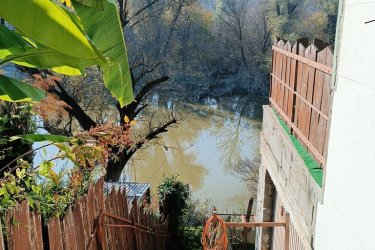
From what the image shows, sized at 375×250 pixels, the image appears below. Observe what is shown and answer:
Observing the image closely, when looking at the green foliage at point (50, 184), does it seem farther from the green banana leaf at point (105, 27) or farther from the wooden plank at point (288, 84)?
the wooden plank at point (288, 84)

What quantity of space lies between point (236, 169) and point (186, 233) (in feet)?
24.8

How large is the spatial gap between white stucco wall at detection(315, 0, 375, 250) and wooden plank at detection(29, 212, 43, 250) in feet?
6.13

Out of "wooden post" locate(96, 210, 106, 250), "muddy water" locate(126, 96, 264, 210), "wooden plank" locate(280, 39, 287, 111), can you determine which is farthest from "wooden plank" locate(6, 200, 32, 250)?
"muddy water" locate(126, 96, 264, 210)

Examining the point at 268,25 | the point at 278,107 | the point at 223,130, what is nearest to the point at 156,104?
the point at 223,130

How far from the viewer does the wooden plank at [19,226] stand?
2.29 m

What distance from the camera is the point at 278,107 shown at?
6219 millimetres

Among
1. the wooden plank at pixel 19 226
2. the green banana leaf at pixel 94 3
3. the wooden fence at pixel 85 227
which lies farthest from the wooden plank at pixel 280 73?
the green banana leaf at pixel 94 3

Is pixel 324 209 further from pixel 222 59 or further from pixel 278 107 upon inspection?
pixel 222 59

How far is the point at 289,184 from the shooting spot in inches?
192

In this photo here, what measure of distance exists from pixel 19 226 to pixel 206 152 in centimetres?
1587

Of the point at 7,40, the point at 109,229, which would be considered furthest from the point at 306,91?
the point at 7,40

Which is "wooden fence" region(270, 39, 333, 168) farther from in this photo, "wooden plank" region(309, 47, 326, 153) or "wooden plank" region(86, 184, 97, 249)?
"wooden plank" region(86, 184, 97, 249)

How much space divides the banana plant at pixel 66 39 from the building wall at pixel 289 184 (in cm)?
223

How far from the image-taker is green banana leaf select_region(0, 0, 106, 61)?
1277mm
